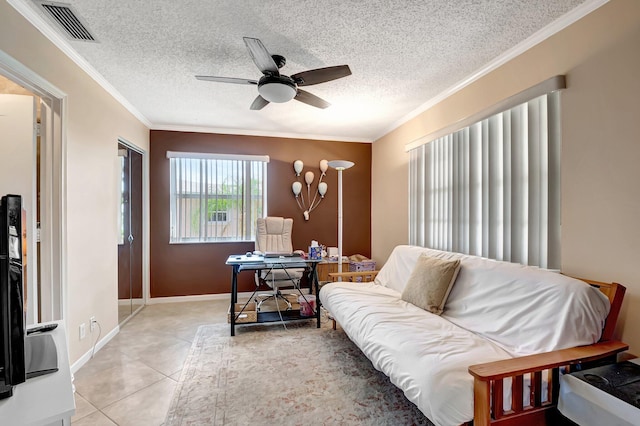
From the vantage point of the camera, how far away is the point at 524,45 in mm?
2051

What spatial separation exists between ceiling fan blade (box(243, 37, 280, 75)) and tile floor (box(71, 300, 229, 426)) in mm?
2280

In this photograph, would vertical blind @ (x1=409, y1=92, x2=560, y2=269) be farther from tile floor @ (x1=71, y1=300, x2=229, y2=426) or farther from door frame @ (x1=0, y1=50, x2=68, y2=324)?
door frame @ (x1=0, y1=50, x2=68, y2=324)

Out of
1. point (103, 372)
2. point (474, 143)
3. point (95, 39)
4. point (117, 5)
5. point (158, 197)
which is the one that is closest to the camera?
point (117, 5)

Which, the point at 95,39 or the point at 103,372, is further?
the point at 103,372

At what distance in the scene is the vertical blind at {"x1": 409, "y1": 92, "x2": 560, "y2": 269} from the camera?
1.93 meters

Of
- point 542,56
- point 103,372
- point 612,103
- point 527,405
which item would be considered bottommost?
point 103,372

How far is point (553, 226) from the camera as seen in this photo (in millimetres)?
1896

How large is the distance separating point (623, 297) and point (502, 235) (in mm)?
802

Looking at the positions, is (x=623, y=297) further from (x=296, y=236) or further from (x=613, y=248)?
(x=296, y=236)

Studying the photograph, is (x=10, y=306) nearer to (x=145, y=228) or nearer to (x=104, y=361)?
(x=104, y=361)

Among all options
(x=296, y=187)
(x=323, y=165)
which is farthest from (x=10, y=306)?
(x=323, y=165)

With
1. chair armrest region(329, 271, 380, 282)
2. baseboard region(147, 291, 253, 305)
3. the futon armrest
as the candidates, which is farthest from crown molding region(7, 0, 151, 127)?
the futon armrest

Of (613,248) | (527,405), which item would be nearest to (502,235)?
(613,248)

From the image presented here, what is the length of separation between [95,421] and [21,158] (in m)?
1.78
